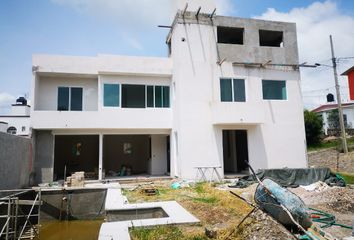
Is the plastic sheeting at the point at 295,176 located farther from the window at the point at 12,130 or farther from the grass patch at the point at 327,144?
the window at the point at 12,130

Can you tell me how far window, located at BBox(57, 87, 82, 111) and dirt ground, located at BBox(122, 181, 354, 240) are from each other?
20.8ft

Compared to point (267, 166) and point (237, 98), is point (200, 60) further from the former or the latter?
point (267, 166)

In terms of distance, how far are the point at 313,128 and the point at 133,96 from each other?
16532mm

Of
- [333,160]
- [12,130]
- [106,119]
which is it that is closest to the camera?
[106,119]

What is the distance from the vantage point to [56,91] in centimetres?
1522

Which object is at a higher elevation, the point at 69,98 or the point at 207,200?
the point at 69,98

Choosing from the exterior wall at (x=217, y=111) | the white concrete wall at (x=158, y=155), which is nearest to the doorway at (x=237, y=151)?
the exterior wall at (x=217, y=111)

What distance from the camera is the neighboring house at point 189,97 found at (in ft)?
46.5

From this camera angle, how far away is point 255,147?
590 inches

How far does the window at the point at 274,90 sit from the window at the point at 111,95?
8680 millimetres

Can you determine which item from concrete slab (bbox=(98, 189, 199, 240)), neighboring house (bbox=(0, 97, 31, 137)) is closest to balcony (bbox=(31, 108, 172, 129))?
concrete slab (bbox=(98, 189, 199, 240))

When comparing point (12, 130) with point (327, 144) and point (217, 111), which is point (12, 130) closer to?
point (217, 111)

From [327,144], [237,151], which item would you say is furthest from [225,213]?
[327,144]

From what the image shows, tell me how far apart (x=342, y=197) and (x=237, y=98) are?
7.73 metres
